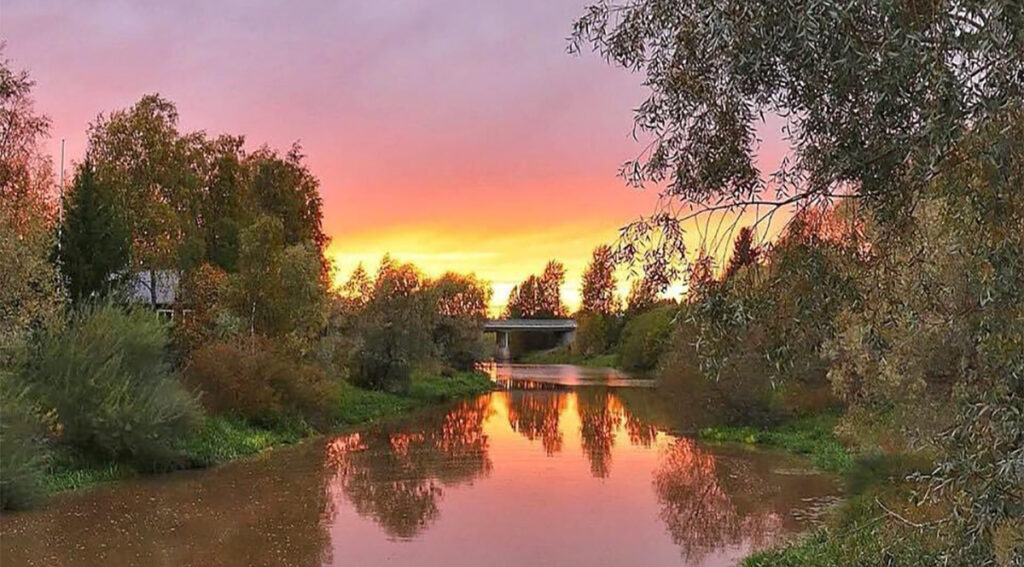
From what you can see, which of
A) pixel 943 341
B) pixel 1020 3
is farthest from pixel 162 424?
pixel 1020 3

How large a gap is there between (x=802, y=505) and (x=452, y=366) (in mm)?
30186

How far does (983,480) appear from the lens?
3.31 metres

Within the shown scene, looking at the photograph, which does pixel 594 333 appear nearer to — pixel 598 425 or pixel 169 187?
pixel 598 425

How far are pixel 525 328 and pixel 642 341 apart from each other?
64.9 feet

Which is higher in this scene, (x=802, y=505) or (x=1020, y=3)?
(x=1020, y=3)

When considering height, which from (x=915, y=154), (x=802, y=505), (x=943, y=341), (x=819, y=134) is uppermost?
(x=819, y=134)

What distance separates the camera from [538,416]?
3002cm

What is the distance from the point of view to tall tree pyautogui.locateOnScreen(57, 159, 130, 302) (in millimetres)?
19875

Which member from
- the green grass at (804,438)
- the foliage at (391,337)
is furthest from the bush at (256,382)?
the green grass at (804,438)

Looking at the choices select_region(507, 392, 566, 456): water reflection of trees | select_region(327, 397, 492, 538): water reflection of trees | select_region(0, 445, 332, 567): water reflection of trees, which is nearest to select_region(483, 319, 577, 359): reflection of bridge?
select_region(507, 392, 566, 456): water reflection of trees

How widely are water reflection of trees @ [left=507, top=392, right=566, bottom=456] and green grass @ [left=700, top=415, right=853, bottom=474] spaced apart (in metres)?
4.17

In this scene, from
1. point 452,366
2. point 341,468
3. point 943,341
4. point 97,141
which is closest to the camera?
point 943,341

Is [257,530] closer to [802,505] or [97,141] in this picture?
[802,505]

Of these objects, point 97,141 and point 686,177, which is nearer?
point 686,177
